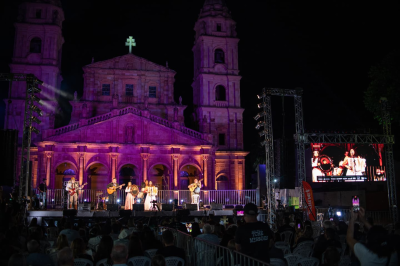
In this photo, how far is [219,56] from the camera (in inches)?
1684

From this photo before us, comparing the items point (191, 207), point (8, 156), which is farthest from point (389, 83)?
point (8, 156)

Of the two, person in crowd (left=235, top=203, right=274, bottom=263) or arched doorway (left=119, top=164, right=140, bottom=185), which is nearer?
person in crowd (left=235, top=203, right=274, bottom=263)

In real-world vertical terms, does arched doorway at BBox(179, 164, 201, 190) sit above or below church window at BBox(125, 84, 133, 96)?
below

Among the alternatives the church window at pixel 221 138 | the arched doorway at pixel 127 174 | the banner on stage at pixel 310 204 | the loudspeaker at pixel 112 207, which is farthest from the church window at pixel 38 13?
the banner on stage at pixel 310 204

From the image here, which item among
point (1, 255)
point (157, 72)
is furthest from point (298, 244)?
point (157, 72)

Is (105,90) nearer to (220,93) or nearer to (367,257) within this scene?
(220,93)

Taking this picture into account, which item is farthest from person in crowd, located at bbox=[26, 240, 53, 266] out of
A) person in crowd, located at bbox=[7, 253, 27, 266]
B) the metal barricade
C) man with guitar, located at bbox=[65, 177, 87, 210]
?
man with guitar, located at bbox=[65, 177, 87, 210]

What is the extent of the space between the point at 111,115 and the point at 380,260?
99.8ft

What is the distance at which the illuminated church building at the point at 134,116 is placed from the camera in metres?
33.8

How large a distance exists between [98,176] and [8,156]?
17667 mm

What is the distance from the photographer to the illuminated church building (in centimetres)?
3378

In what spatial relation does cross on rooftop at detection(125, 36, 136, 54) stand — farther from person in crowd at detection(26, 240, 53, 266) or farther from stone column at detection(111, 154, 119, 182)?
person in crowd at detection(26, 240, 53, 266)

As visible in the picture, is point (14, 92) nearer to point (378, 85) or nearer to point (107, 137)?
point (107, 137)

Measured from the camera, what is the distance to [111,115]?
3428cm
